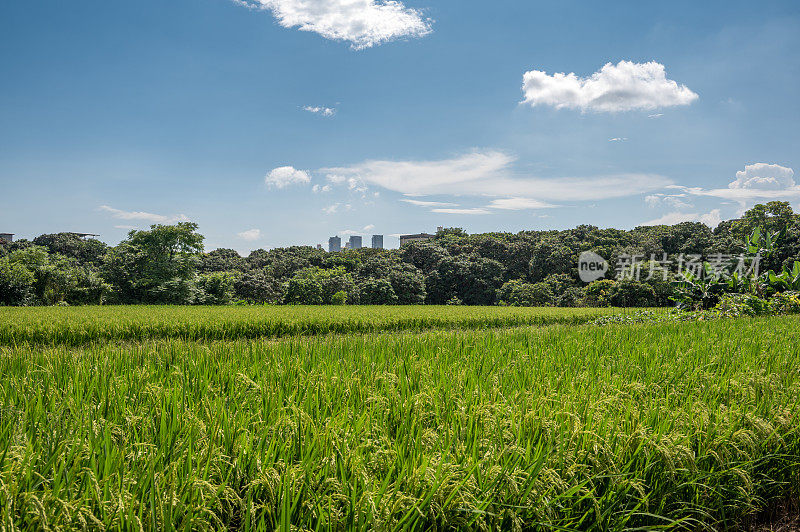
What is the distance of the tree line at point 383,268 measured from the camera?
71.7ft

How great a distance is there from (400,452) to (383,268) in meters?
29.4

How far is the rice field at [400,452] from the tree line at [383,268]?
15.6 meters

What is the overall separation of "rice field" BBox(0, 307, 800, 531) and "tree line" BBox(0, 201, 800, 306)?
15599 millimetres

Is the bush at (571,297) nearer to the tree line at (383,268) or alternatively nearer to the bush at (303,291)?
the tree line at (383,268)

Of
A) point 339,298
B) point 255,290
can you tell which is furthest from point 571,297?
point 255,290

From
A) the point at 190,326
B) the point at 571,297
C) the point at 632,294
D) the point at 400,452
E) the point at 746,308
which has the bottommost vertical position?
the point at 571,297

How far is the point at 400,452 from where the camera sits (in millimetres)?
1576

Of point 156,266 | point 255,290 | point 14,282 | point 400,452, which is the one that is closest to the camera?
point 400,452

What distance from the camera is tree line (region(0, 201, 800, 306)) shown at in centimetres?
2186

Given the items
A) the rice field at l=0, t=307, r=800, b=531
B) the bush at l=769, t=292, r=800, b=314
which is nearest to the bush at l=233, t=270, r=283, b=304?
the bush at l=769, t=292, r=800, b=314

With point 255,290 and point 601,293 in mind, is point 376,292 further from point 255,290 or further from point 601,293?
point 601,293

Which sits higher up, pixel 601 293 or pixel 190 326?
pixel 190 326

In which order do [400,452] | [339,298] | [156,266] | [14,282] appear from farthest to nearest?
[339,298] → [156,266] → [14,282] → [400,452]

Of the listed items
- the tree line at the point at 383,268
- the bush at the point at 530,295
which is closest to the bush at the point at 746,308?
the tree line at the point at 383,268
